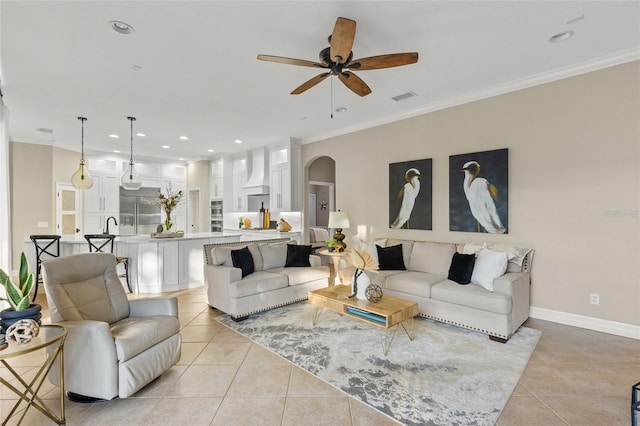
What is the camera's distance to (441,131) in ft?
15.6

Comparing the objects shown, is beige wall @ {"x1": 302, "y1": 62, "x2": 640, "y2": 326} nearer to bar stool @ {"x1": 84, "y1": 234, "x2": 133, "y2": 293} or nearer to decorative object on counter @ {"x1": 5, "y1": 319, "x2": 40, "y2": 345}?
decorative object on counter @ {"x1": 5, "y1": 319, "x2": 40, "y2": 345}

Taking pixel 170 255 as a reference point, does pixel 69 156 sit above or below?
above

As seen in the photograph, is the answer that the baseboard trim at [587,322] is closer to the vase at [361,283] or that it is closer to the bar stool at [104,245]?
the vase at [361,283]

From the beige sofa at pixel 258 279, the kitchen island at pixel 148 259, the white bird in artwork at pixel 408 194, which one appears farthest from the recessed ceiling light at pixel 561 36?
the kitchen island at pixel 148 259

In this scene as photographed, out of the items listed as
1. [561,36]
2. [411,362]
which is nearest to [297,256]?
[411,362]

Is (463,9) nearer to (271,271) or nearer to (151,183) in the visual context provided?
(271,271)

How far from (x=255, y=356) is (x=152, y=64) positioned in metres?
3.28

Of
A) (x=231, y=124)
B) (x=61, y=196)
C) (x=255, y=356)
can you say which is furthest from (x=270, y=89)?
(x=61, y=196)

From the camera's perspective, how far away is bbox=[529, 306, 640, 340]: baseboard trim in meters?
3.26

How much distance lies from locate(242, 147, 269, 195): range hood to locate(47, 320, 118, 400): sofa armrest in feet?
18.4

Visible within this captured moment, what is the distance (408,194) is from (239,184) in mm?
5079

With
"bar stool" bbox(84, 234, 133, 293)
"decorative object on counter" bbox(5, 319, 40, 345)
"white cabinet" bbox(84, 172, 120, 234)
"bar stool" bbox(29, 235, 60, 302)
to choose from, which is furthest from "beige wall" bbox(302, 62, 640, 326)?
"white cabinet" bbox(84, 172, 120, 234)

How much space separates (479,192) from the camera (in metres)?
4.29

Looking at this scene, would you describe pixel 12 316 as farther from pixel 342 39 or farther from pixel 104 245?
pixel 104 245
